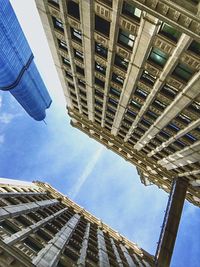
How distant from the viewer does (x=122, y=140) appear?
4956 centimetres

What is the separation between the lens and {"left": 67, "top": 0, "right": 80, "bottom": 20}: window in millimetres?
22234

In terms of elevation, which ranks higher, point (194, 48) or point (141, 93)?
point (141, 93)

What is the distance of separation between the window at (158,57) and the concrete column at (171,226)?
2280 centimetres

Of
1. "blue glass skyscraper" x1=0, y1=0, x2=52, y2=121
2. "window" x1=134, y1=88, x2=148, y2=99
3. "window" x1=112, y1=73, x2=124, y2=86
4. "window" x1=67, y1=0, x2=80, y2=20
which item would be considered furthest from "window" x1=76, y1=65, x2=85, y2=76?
"blue glass skyscraper" x1=0, y1=0, x2=52, y2=121

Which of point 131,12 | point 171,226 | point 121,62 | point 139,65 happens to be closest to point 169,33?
point 131,12

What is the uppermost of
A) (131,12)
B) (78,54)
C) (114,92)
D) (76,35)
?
(114,92)

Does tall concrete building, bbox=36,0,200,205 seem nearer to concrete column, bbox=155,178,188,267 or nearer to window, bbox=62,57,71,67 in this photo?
window, bbox=62,57,71,67

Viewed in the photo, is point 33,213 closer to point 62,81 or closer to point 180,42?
point 62,81

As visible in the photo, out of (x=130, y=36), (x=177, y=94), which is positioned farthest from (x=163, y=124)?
(x=130, y=36)

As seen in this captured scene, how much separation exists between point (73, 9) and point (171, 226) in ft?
88.4

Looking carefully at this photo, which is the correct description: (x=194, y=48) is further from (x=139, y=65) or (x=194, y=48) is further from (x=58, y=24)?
(x=58, y=24)

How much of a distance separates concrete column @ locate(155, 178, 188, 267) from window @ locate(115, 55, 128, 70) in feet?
68.6

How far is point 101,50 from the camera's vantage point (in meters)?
25.9

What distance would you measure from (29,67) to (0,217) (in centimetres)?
17784
